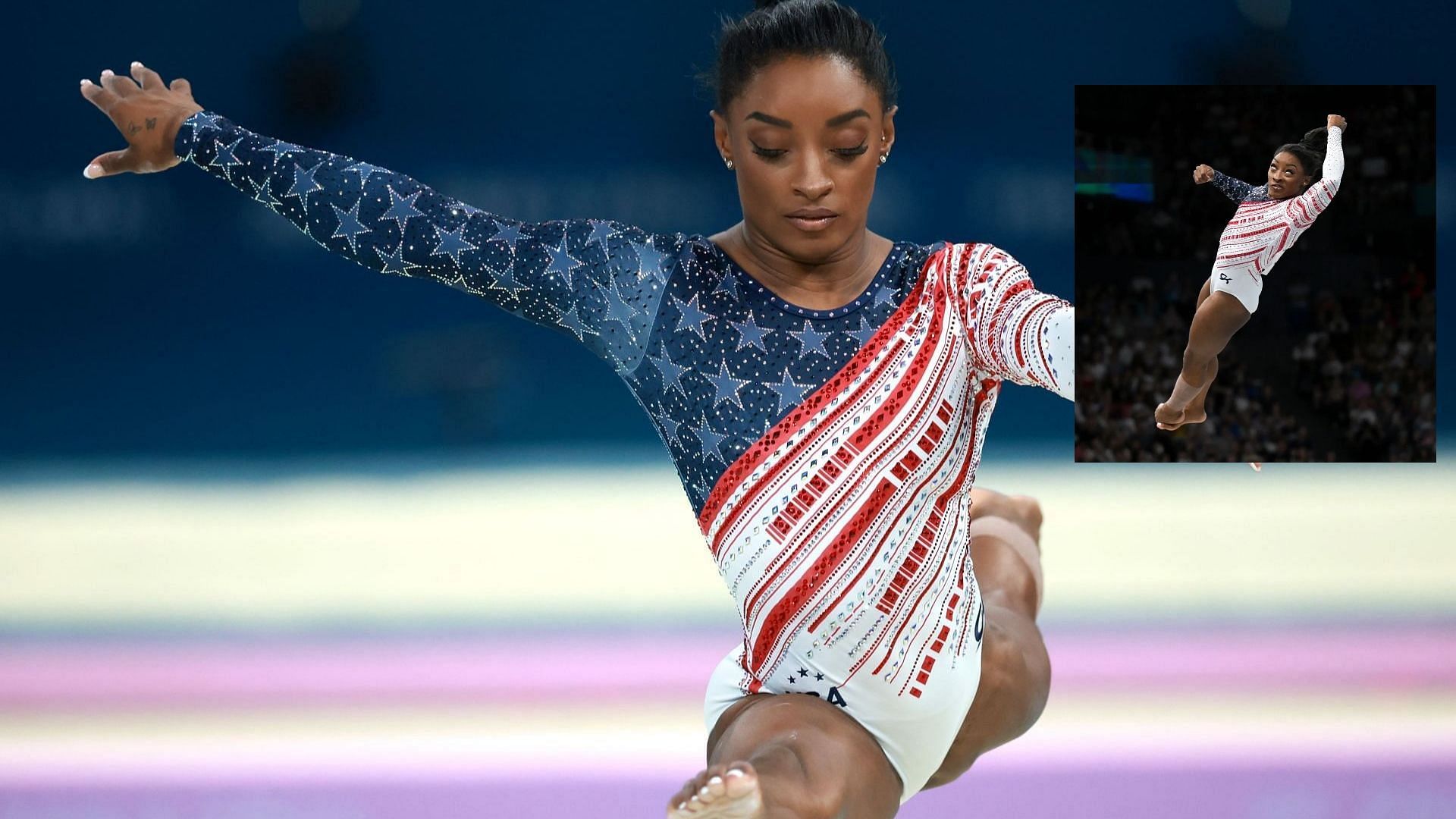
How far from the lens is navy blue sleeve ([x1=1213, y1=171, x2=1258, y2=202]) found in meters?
1.81

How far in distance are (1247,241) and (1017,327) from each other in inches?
14.1

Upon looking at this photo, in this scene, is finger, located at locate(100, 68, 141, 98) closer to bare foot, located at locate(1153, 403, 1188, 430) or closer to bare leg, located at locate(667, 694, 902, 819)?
bare leg, located at locate(667, 694, 902, 819)

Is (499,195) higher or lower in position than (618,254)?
higher

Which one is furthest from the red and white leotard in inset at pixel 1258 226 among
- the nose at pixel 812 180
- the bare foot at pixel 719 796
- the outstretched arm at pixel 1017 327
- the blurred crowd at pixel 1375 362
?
the bare foot at pixel 719 796

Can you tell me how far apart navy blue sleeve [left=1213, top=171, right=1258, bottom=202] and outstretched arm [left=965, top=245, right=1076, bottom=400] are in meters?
0.30

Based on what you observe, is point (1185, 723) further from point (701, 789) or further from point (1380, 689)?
point (701, 789)

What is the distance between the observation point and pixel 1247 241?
1813 millimetres

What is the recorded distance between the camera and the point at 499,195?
3.57 m

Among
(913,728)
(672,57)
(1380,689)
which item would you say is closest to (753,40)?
(913,728)

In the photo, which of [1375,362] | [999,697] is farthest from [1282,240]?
[999,697]

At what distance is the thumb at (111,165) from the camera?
1.96 m

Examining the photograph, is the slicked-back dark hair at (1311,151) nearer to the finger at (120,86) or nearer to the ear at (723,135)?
the ear at (723,135)

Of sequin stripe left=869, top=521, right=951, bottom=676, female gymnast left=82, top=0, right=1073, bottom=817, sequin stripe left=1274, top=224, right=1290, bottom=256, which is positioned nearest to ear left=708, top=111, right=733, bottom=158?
female gymnast left=82, top=0, right=1073, bottom=817

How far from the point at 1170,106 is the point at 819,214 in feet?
1.82
